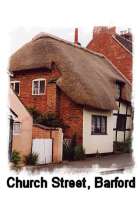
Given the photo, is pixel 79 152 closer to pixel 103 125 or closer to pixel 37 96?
pixel 37 96

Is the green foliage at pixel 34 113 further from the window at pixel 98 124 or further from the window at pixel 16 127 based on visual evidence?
the window at pixel 98 124

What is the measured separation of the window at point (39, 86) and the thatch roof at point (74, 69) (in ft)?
1.07

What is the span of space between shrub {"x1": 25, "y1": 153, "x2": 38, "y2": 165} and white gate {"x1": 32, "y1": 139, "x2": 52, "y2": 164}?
2.6 inches

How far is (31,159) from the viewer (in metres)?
6.11

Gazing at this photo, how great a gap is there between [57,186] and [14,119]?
1472mm

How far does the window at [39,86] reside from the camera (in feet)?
23.8

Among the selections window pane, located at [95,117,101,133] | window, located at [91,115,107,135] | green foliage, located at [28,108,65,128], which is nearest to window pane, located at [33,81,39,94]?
green foliage, located at [28,108,65,128]

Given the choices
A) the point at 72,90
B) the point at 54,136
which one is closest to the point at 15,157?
the point at 54,136

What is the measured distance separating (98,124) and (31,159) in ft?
10.4

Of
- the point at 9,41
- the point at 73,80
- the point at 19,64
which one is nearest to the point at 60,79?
the point at 73,80

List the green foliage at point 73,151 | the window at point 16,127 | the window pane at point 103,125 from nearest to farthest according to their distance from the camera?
the window at point 16,127
the green foliage at point 73,151
the window pane at point 103,125

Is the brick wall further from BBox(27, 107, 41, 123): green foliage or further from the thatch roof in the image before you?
the thatch roof

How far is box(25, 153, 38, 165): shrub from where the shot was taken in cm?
584

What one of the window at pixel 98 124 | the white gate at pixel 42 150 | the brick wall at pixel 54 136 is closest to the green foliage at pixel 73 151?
the brick wall at pixel 54 136
